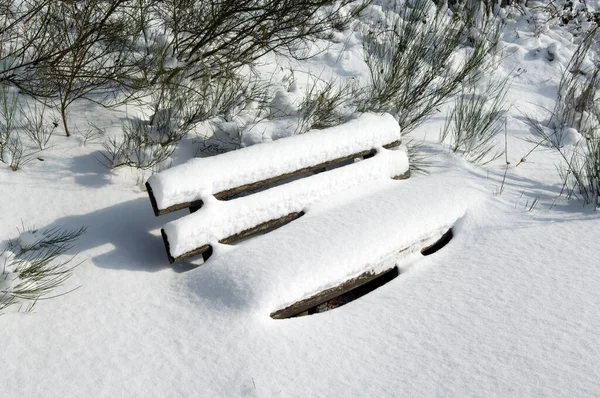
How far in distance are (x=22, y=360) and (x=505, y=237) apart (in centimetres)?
225

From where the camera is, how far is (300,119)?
11.8ft

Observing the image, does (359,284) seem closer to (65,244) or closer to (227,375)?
(227,375)

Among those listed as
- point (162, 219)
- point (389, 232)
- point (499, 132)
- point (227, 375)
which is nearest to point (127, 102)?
point (162, 219)

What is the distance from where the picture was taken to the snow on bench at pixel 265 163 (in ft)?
8.40

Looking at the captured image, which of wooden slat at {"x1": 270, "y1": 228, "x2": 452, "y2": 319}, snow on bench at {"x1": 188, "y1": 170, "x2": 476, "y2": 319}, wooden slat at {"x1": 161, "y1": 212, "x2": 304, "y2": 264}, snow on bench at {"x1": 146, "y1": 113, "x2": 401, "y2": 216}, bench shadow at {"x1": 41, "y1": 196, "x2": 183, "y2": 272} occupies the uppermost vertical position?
snow on bench at {"x1": 146, "y1": 113, "x2": 401, "y2": 216}

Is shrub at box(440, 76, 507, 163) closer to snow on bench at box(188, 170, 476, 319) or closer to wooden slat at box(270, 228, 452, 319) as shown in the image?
snow on bench at box(188, 170, 476, 319)

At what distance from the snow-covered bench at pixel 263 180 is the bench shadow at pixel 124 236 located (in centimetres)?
19

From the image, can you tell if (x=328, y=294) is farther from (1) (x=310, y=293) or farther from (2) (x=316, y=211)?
(2) (x=316, y=211)

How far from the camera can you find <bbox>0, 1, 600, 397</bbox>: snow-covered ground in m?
1.93

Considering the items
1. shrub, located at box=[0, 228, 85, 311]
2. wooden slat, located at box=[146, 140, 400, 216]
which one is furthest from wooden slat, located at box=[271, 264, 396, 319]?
shrub, located at box=[0, 228, 85, 311]

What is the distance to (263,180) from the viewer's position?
288 centimetres

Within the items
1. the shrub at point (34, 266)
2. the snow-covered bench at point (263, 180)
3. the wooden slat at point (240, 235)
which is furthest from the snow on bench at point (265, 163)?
the shrub at point (34, 266)

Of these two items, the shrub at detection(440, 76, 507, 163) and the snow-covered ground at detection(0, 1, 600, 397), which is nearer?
the snow-covered ground at detection(0, 1, 600, 397)

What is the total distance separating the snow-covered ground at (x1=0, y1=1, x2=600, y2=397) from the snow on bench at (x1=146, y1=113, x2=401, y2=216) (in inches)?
9.9
